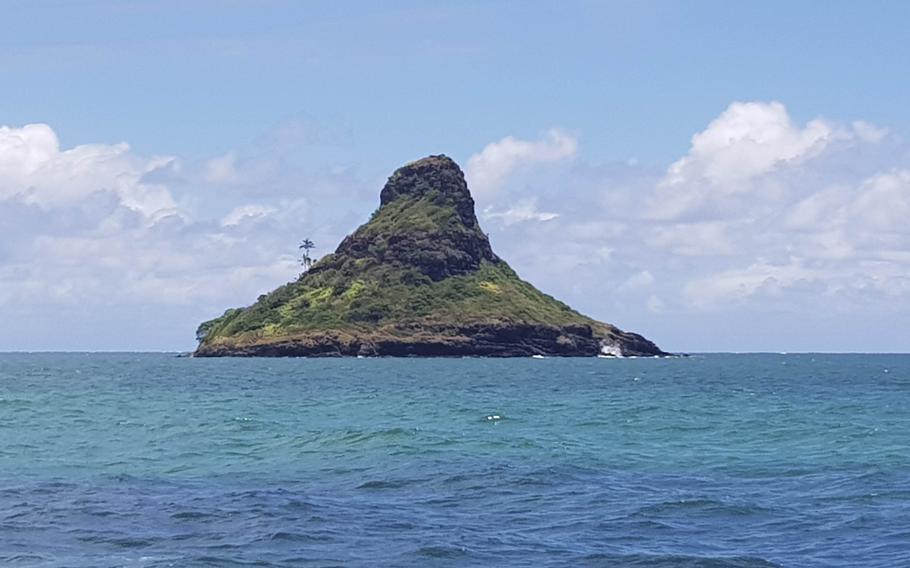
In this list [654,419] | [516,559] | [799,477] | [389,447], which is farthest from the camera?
[654,419]

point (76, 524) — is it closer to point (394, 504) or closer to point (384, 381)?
point (394, 504)

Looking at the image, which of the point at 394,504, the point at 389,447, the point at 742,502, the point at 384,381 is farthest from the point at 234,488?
the point at 384,381

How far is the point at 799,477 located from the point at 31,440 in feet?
122

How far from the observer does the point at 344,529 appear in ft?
101

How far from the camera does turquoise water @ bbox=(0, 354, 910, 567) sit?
28203 millimetres

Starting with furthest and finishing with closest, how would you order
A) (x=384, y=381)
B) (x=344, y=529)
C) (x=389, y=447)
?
(x=384, y=381)
(x=389, y=447)
(x=344, y=529)

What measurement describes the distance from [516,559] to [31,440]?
122 feet

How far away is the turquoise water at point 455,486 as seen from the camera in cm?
2820

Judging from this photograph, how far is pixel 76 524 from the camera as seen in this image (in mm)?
31625

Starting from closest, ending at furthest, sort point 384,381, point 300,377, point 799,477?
point 799,477
point 384,381
point 300,377

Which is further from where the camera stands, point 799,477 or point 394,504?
point 799,477

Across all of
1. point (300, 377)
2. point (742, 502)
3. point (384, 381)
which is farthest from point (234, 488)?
point (300, 377)

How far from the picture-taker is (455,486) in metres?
39.0

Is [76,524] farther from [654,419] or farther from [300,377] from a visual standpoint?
[300,377]
